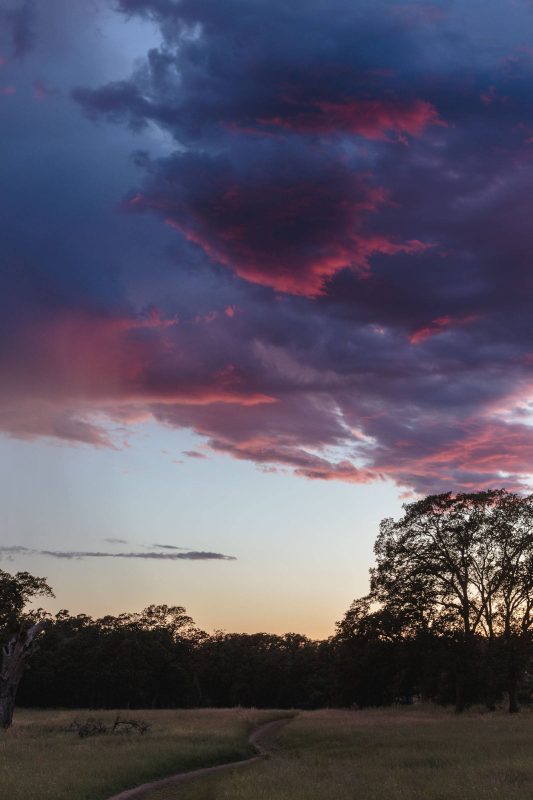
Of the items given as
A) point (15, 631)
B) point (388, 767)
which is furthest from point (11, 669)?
point (388, 767)

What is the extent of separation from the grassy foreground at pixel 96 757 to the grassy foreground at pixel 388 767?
6.92ft

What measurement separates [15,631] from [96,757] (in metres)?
35.9

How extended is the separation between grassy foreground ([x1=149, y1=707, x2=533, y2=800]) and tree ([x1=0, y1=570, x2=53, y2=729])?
17735mm

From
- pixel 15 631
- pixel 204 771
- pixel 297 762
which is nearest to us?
pixel 204 771

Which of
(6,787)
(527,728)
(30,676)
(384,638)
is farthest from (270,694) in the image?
(6,787)

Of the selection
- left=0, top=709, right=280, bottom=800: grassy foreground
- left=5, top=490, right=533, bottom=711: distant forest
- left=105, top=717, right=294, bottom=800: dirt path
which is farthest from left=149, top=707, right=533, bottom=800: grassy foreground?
left=5, top=490, right=533, bottom=711: distant forest

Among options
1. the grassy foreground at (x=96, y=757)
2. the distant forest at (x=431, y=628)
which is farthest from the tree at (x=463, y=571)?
the grassy foreground at (x=96, y=757)

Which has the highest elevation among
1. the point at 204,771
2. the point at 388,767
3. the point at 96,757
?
the point at 388,767

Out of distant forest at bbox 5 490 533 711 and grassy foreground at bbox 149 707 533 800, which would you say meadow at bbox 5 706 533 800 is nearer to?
grassy foreground at bbox 149 707 533 800

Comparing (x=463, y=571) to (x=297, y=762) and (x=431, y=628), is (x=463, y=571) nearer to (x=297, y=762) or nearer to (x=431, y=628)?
(x=431, y=628)

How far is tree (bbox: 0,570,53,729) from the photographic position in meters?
46.8

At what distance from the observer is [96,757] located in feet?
92.6

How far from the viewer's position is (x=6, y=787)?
21.0m

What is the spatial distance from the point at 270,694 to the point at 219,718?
6666cm
